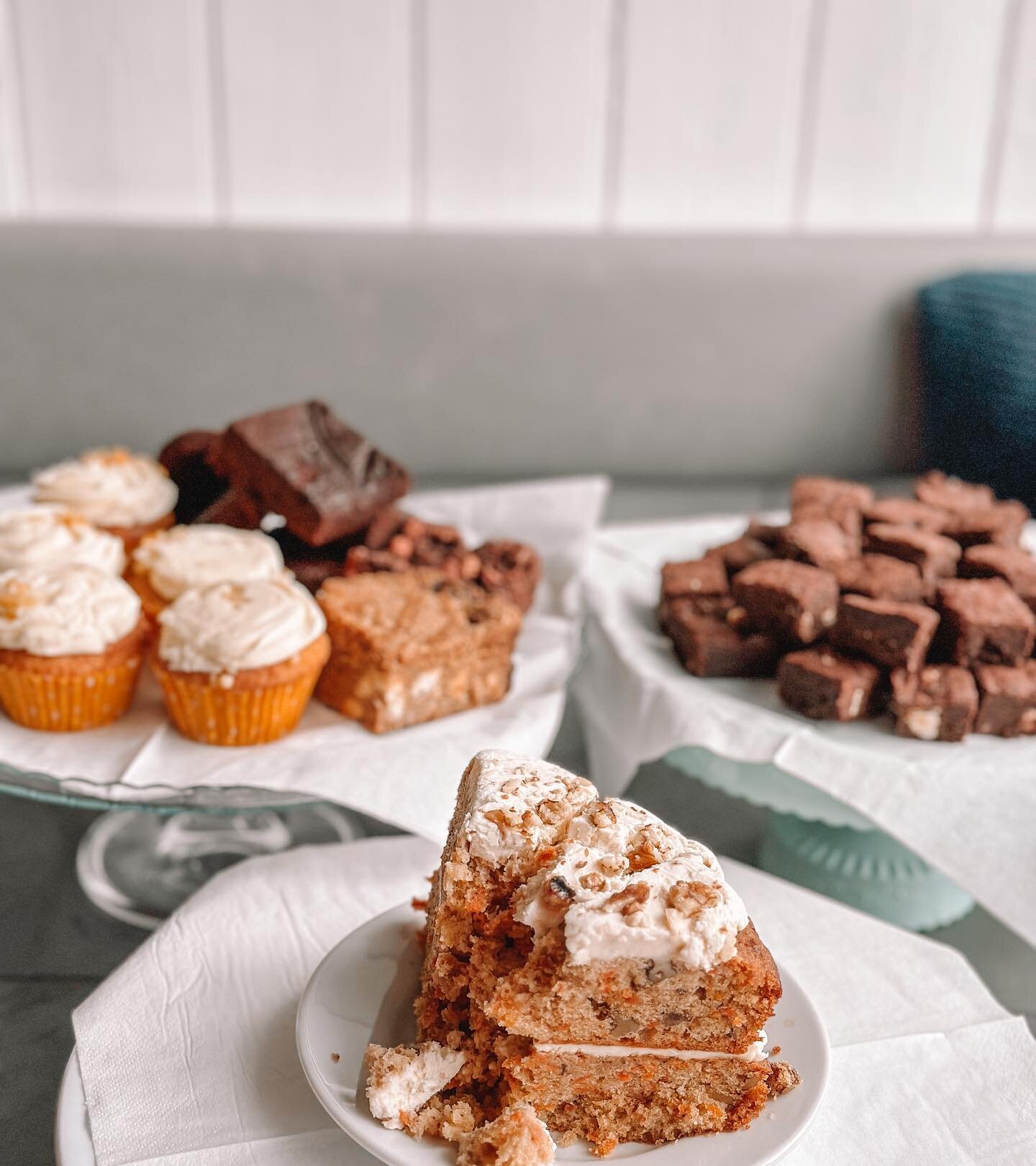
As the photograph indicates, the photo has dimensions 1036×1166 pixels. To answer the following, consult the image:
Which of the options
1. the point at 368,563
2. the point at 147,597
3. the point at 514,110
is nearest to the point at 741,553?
the point at 368,563

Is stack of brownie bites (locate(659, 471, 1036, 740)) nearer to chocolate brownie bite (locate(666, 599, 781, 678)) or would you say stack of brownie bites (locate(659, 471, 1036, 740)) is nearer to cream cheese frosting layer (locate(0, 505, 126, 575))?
chocolate brownie bite (locate(666, 599, 781, 678))

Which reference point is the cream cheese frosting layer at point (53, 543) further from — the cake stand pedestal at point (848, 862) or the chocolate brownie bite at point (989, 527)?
the chocolate brownie bite at point (989, 527)

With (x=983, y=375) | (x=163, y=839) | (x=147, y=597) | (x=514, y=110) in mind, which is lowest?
(x=163, y=839)

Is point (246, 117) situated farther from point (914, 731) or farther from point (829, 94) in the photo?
point (914, 731)

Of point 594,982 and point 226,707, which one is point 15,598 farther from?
point 594,982

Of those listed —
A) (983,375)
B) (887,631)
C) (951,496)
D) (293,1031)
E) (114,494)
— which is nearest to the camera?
(293,1031)

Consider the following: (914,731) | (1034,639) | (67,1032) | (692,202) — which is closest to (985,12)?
(692,202)
